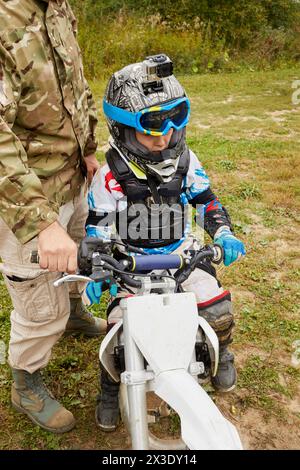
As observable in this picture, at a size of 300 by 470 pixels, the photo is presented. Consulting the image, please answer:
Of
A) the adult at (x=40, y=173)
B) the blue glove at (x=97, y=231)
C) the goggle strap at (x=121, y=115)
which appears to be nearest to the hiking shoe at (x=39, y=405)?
the adult at (x=40, y=173)

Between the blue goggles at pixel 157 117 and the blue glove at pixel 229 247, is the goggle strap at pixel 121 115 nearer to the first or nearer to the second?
the blue goggles at pixel 157 117

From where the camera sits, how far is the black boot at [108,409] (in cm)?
293

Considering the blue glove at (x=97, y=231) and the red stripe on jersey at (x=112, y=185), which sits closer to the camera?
the blue glove at (x=97, y=231)

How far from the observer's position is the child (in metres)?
2.49

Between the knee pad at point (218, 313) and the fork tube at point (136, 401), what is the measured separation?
0.78 metres

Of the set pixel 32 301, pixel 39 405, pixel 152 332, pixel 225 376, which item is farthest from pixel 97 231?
pixel 225 376

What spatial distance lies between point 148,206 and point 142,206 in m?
0.03

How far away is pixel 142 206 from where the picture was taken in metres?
2.73

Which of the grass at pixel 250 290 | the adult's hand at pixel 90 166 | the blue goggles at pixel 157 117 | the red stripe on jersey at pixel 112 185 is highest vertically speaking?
the blue goggles at pixel 157 117

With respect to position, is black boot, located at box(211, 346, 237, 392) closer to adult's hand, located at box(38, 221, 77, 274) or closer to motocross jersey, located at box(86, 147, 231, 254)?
motocross jersey, located at box(86, 147, 231, 254)

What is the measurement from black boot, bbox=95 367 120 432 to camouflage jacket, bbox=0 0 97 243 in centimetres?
107

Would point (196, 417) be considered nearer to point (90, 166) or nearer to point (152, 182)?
point (152, 182)

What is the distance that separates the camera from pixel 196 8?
50.8ft
